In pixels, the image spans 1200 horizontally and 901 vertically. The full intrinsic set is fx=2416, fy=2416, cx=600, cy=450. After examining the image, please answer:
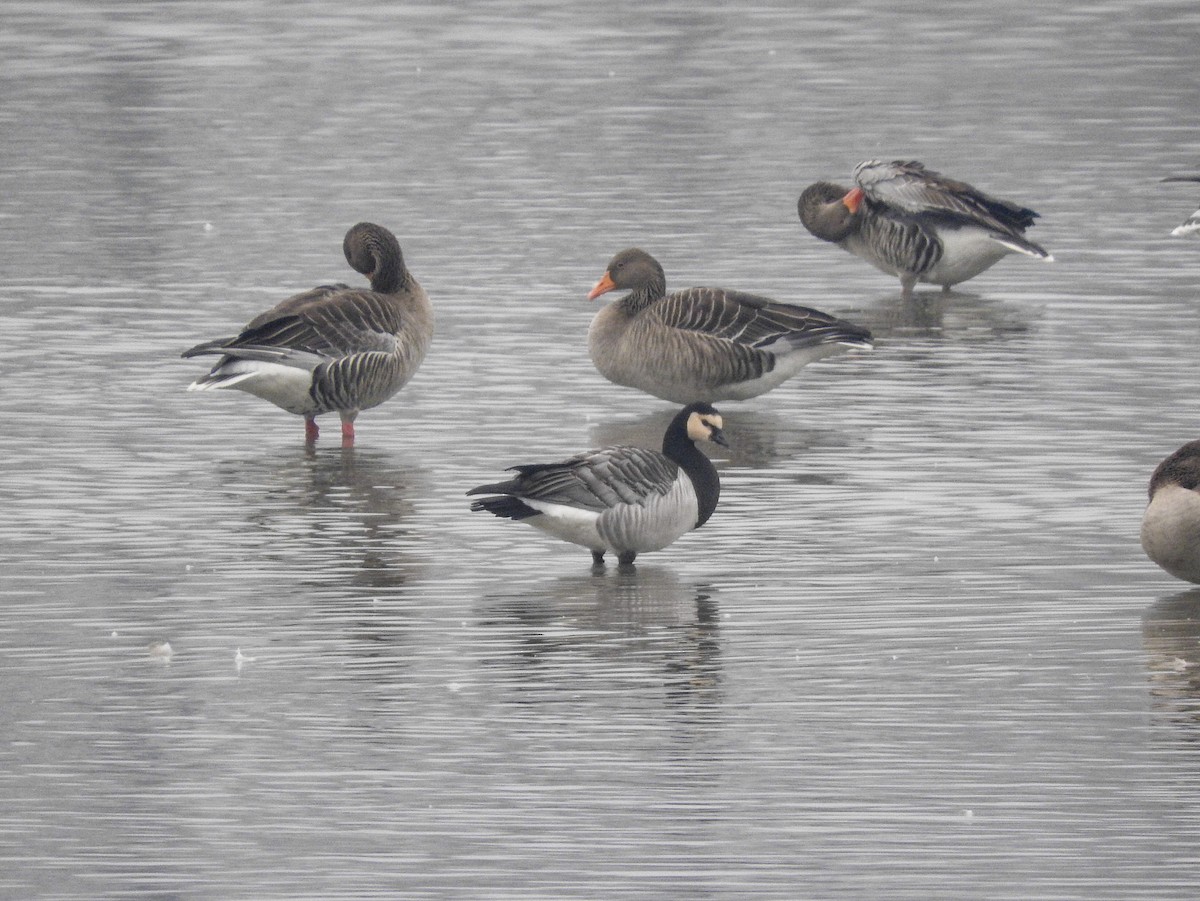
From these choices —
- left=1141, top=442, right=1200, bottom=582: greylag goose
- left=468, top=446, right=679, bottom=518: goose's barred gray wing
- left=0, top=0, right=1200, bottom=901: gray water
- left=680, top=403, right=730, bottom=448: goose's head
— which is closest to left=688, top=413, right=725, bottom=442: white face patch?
left=680, top=403, right=730, bottom=448: goose's head

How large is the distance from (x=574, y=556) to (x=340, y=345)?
308 cm

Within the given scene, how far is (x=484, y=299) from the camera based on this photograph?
64.3 feet

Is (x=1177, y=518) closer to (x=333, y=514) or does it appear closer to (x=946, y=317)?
(x=333, y=514)

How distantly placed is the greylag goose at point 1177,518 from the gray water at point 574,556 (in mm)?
251

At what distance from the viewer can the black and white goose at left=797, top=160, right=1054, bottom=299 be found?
20.2 metres

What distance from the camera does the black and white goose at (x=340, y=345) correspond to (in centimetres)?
1446

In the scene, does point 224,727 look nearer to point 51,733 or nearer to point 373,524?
point 51,733

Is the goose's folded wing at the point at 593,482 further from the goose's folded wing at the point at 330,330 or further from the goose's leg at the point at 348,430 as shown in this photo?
the goose's leg at the point at 348,430

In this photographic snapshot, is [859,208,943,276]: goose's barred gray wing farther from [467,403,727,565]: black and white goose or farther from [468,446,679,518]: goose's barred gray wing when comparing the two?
[468,446,679,518]: goose's barred gray wing

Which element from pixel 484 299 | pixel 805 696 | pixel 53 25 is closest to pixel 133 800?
pixel 805 696

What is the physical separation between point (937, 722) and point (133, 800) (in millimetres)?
3067

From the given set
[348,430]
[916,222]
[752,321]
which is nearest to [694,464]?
[348,430]

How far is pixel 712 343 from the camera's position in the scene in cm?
1605

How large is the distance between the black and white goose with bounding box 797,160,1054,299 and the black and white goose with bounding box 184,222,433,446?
19.7 feet
